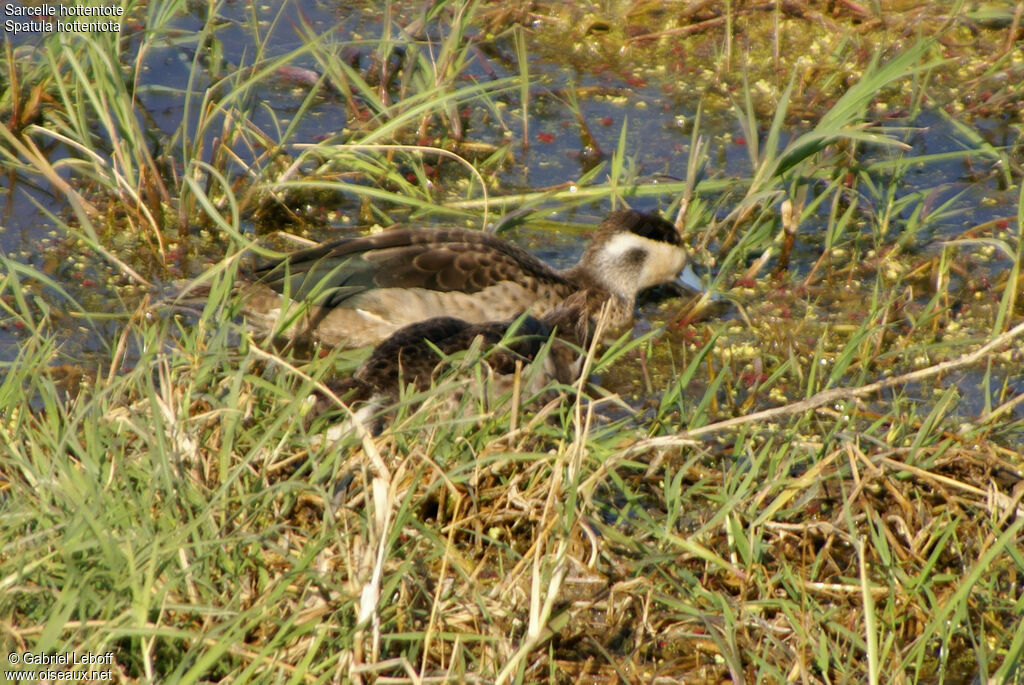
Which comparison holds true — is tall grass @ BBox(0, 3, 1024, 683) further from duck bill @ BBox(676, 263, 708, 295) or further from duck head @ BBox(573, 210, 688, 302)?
duck head @ BBox(573, 210, 688, 302)

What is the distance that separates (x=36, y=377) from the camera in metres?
3.66

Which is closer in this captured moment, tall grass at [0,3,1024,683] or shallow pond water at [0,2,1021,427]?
tall grass at [0,3,1024,683]

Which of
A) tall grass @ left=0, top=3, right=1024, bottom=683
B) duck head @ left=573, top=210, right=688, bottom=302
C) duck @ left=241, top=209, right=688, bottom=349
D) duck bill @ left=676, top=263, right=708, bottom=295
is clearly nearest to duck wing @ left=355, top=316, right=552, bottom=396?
tall grass @ left=0, top=3, right=1024, bottom=683

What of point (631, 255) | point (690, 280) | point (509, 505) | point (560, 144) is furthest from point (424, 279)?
point (509, 505)

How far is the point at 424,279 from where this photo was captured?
556 centimetres

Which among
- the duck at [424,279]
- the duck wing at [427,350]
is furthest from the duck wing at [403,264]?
the duck wing at [427,350]

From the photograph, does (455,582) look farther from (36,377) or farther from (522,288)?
(522,288)

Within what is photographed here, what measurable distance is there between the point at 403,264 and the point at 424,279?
0.12 meters

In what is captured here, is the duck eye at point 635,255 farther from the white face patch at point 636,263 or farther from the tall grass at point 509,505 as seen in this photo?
the tall grass at point 509,505

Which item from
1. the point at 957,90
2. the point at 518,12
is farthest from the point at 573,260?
the point at 957,90

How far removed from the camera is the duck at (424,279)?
5.48 m

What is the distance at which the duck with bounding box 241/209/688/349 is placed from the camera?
548 centimetres

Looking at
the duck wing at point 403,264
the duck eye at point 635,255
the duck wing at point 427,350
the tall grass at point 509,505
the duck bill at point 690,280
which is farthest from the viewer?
the duck bill at point 690,280

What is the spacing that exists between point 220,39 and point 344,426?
472 cm
